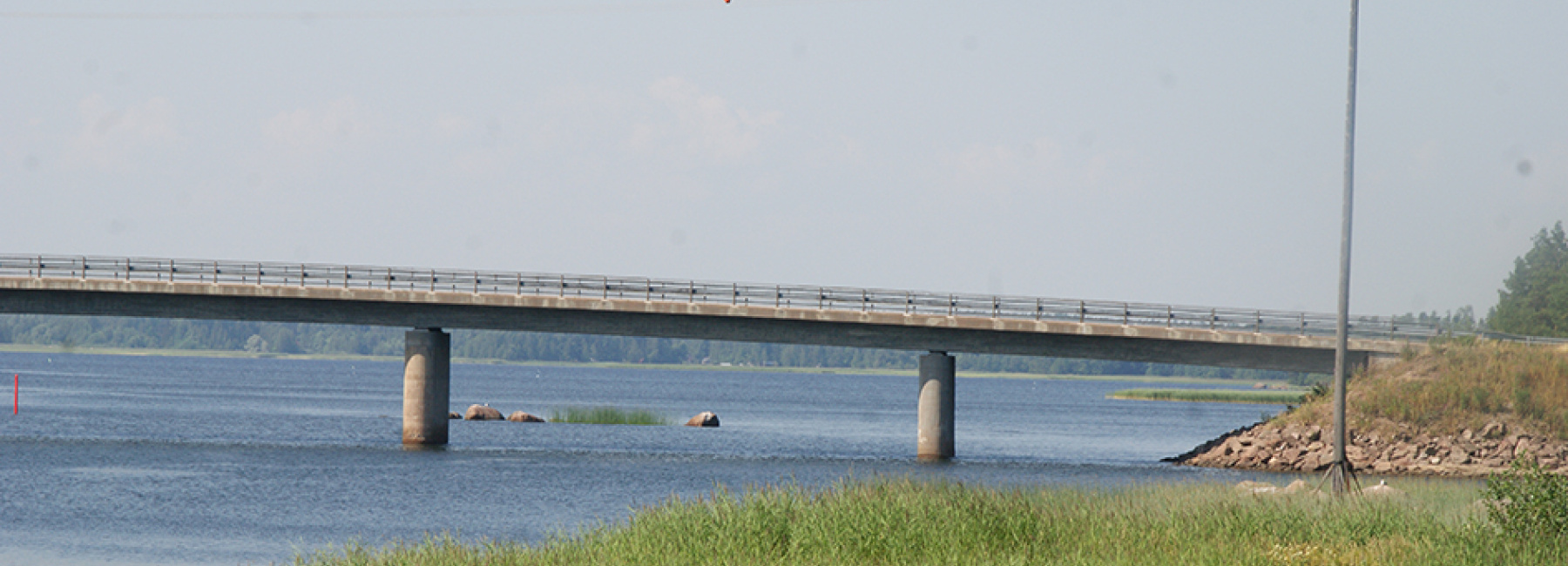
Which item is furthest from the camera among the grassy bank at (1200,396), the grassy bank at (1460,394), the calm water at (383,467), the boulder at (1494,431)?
the grassy bank at (1200,396)

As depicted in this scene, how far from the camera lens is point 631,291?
5891 centimetres

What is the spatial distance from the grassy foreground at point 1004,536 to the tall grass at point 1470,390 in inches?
1069

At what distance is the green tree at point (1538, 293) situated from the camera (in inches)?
4887

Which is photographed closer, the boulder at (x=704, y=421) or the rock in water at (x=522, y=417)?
the rock in water at (x=522, y=417)

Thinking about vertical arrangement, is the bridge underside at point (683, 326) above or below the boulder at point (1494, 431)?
above

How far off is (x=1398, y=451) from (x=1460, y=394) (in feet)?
11.7

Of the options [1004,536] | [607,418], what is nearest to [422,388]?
[607,418]

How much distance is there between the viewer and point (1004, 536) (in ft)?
78.4

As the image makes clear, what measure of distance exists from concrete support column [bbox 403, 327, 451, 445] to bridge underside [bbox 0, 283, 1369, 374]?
0.78 m

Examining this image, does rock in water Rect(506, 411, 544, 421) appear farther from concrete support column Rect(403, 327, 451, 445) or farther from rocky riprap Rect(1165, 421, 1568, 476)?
rocky riprap Rect(1165, 421, 1568, 476)

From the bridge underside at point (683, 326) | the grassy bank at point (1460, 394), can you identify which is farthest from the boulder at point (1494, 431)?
the bridge underside at point (683, 326)

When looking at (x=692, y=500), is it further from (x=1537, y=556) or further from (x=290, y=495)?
(x=290, y=495)

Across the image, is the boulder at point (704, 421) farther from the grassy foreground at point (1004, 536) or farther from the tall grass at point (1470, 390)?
the grassy foreground at point (1004, 536)

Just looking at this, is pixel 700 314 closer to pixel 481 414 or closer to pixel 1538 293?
pixel 481 414
